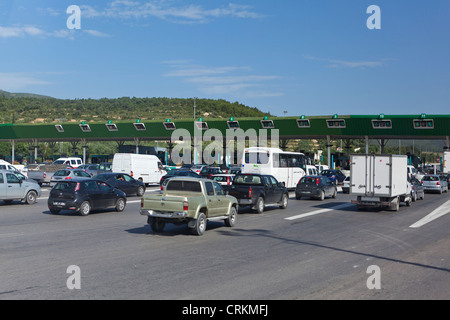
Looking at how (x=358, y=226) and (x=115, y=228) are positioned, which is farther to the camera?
(x=358, y=226)

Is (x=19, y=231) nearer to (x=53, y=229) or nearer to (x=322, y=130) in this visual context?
(x=53, y=229)

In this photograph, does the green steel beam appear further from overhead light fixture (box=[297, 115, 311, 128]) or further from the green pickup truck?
the green pickup truck

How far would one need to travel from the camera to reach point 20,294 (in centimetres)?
778

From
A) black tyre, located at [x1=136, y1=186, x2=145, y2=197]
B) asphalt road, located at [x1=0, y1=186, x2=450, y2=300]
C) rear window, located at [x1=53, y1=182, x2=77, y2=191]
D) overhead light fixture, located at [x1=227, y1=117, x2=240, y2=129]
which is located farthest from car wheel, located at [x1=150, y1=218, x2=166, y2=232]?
overhead light fixture, located at [x1=227, y1=117, x2=240, y2=129]

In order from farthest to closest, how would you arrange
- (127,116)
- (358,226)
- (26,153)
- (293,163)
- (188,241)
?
1. (127,116)
2. (26,153)
3. (293,163)
4. (358,226)
5. (188,241)

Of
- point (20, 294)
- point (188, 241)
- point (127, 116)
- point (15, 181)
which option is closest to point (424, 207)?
point (188, 241)

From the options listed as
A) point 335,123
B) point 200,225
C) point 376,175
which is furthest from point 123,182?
point 335,123

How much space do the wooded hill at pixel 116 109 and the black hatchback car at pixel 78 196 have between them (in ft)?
339

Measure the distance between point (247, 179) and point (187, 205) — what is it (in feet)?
28.5

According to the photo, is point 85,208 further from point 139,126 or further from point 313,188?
point 139,126

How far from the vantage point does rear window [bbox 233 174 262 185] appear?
2261 centimetres

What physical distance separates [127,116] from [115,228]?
114979mm

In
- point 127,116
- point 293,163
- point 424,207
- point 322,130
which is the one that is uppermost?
point 127,116
